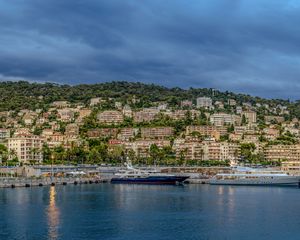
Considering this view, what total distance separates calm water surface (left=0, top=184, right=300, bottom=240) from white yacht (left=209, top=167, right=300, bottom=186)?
3029 cm

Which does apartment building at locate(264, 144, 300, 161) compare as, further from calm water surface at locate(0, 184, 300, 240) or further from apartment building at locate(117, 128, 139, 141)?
calm water surface at locate(0, 184, 300, 240)

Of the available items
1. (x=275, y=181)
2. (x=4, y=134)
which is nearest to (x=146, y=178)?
(x=275, y=181)

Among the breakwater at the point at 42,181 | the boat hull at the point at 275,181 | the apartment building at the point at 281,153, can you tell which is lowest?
the boat hull at the point at 275,181

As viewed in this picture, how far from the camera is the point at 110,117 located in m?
Answer: 189

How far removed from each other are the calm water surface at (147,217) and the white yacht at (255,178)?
30.3 meters

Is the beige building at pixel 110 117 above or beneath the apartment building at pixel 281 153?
above

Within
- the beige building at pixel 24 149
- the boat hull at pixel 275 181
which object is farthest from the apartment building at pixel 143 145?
the boat hull at pixel 275 181

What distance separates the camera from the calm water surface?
160 feet

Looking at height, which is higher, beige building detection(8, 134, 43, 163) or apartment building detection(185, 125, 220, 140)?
apartment building detection(185, 125, 220, 140)

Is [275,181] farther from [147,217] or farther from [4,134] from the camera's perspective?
[4,134]

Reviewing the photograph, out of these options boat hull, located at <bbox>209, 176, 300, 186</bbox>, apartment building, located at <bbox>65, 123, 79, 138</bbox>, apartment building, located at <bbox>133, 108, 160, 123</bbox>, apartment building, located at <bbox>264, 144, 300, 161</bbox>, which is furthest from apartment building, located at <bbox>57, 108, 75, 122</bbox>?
boat hull, located at <bbox>209, 176, 300, 186</bbox>

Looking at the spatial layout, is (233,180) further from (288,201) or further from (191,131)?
(191,131)

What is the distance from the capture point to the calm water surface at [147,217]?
1925 inches

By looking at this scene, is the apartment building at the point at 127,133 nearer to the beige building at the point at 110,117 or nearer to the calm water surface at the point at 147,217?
the beige building at the point at 110,117
